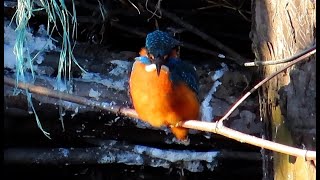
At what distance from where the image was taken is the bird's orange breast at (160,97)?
1952mm

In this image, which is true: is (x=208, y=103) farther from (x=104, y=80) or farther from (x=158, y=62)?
(x=158, y=62)

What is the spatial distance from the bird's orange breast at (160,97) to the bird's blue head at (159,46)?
0.07 metres

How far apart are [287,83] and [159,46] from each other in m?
0.35

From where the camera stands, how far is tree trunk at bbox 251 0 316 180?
1627mm

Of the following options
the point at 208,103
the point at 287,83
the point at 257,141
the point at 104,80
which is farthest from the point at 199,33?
the point at 257,141

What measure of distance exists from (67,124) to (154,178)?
0.51m

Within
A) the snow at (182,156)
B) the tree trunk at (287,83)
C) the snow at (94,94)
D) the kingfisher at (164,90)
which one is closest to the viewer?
the tree trunk at (287,83)

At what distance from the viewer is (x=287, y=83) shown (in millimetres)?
1709

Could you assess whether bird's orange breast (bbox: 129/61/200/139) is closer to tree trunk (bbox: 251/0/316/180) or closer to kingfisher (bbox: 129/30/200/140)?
kingfisher (bbox: 129/30/200/140)

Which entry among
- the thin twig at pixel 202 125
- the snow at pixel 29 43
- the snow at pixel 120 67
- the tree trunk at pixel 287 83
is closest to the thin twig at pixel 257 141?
the thin twig at pixel 202 125

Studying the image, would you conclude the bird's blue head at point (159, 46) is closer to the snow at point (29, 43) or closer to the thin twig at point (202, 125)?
the thin twig at point (202, 125)

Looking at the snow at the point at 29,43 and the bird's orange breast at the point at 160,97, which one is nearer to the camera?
the bird's orange breast at the point at 160,97

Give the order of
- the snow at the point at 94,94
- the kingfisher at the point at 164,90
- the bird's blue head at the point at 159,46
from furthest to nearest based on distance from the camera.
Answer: the snow at the point at 94,94 < the kingfisher at the point at 164,90 < the bird's blue head at the point at 159,46

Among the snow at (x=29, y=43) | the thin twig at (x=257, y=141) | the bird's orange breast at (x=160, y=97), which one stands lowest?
the thin twig at (x=257, y=141)
